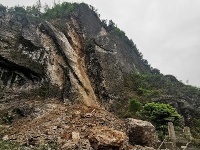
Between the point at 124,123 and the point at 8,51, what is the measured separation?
10.8 m

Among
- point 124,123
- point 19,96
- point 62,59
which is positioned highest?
point 62,59

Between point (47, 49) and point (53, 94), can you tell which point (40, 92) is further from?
point (47, 49)

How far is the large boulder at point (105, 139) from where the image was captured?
36.9 feet

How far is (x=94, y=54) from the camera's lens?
2981cm

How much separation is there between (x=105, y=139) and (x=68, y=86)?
446 inches

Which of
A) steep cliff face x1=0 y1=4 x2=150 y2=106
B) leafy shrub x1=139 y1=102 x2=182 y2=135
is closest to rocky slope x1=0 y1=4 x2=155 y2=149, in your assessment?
steep cliff face x1=0 y1=4 x2=150 y2=106

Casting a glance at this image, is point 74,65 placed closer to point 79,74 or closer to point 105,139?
point 79,74

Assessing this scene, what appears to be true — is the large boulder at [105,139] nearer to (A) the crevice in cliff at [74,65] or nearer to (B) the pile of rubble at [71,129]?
(B) the pile of rubble at [71,129]

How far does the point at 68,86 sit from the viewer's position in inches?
877

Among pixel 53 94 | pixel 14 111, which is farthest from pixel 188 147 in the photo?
pixel 53 94

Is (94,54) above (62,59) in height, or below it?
above

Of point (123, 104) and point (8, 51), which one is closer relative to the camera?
point (8, 51)

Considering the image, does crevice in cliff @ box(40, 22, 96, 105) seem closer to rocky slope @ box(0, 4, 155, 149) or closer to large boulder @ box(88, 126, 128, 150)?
rocky slope @ box(0, 4, 155, 149)

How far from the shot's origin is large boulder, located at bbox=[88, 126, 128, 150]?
36.9 ft
